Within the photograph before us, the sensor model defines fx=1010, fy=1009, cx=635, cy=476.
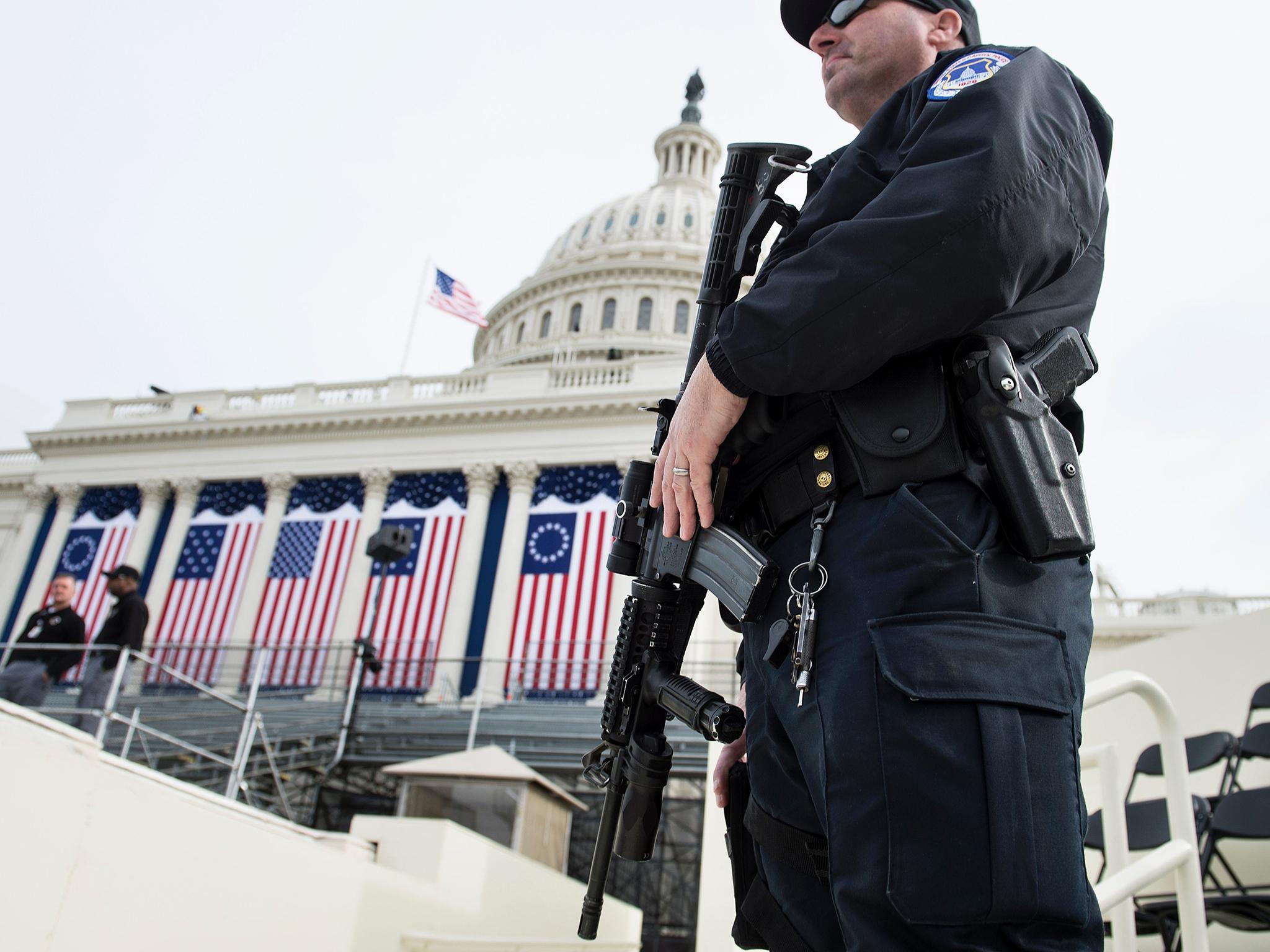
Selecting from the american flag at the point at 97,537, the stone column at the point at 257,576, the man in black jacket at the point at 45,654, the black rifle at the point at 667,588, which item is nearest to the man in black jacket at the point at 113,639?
the man in black jacket at the point at 45,654

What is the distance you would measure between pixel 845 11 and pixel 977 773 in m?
1.56

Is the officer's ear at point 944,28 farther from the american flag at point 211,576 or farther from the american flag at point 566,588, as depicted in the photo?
the american flag at point 211,576

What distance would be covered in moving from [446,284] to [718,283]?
28.3 metres

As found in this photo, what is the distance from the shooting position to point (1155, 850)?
2826mm

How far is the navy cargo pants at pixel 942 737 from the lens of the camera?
1292 mm

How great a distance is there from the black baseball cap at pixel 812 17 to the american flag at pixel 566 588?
16.6m

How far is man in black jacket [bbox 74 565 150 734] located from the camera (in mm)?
8312

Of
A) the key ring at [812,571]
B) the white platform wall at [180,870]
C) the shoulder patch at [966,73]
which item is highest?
the shoulder patch at [966,73]

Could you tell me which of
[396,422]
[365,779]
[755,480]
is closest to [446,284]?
[396,422]

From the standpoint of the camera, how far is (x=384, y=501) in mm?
24938

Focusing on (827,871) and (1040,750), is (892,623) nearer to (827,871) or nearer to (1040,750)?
(1040,750)

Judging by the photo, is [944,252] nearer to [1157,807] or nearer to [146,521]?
[1157,807]

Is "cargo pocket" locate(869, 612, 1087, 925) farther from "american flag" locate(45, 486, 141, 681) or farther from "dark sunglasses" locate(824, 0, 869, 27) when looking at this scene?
"american flag" locate(45, 486, 141, 681)

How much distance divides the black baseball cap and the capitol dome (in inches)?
1503
